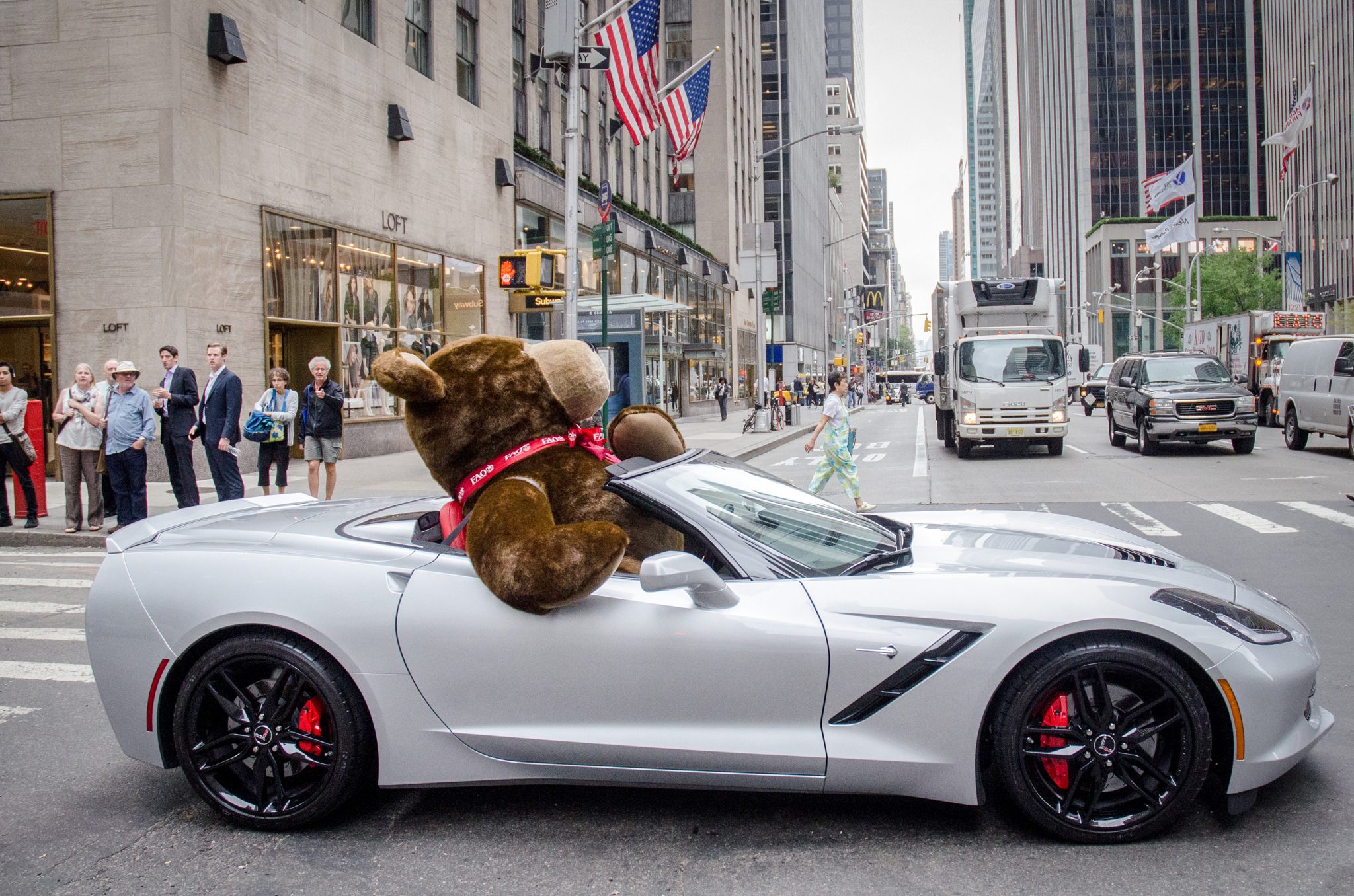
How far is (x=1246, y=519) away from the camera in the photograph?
423 inches

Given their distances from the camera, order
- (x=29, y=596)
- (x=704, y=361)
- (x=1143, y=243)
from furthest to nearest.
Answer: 1. (x=1143, y=243)
2. (x=704, y=361)
3. (x=29, y=596)

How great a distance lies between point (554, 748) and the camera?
127 inches

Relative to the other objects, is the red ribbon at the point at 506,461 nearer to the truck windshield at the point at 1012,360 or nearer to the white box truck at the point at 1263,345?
the truck windshield at the point at 1012,360

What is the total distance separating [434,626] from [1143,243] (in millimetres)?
119776

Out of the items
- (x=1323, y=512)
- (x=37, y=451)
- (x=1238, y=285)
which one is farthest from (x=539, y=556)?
(x=1238, y=285)

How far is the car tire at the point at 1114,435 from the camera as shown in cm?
2175

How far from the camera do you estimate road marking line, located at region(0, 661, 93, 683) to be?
546 cm

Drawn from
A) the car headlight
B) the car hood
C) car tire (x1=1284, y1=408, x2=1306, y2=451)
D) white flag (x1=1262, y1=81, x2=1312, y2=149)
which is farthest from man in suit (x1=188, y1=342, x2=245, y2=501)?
white flag (x1=1262, y1=81, x2=1312, y2=149)

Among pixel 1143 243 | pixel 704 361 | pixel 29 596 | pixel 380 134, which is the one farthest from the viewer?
pixel 1143 243

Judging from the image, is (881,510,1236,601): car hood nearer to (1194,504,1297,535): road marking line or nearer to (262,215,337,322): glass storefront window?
(1194,504,1297,535): road marking line

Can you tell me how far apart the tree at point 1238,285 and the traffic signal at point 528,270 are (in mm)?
74836

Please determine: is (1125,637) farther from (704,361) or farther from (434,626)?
(704,361)

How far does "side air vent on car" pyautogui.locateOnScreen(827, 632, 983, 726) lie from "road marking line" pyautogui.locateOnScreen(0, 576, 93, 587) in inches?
291

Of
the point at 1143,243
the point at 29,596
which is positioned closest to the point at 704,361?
the point at 29,596
